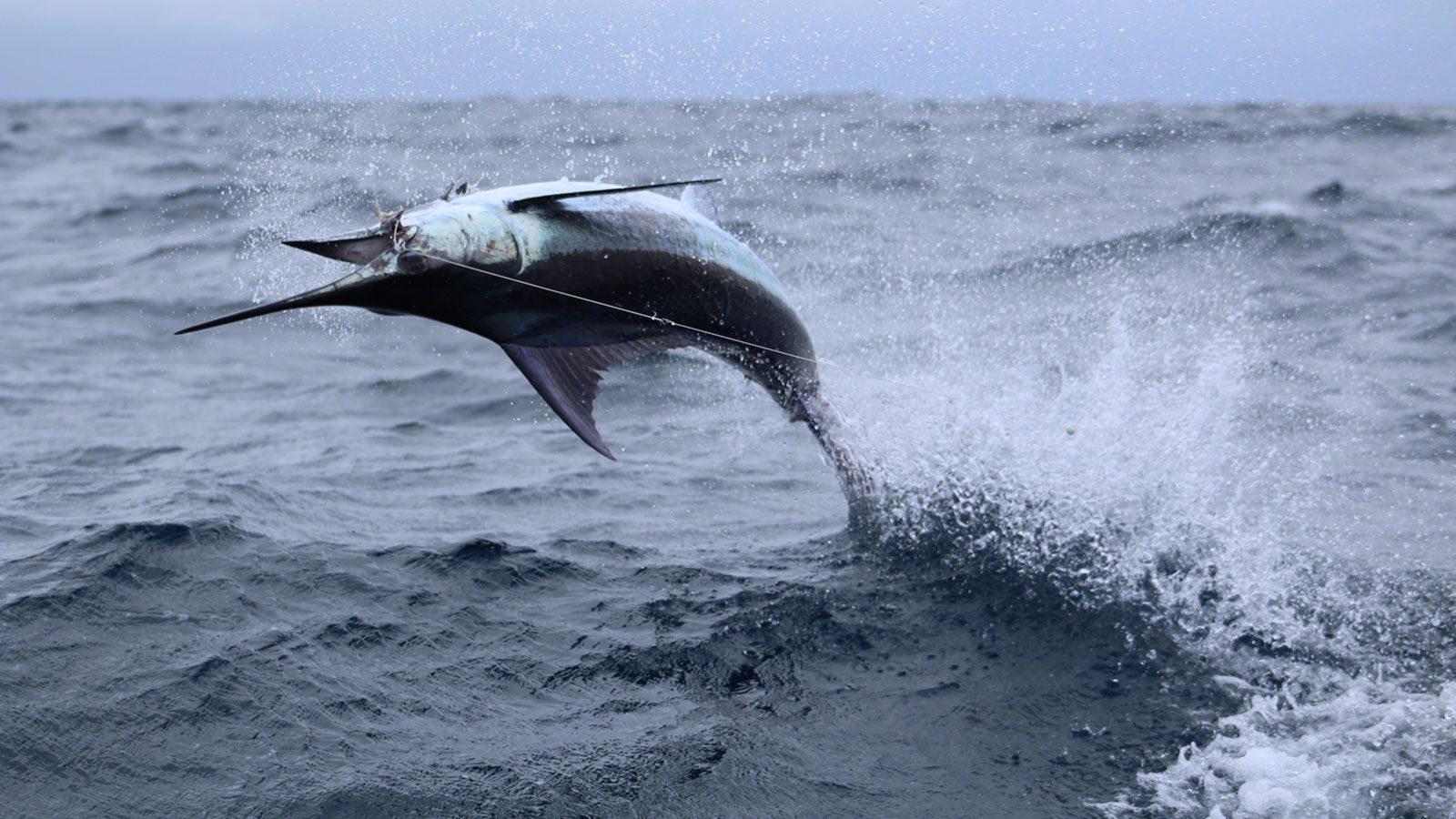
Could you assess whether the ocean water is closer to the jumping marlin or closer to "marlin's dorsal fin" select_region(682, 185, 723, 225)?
the jumping marlin

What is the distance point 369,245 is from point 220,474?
4643mm

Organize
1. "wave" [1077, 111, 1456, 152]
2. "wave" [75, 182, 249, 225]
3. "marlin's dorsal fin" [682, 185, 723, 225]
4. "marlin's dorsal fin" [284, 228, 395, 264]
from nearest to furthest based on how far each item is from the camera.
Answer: "marlin's dorsal fin" [284, 228, 395, 264] < "marlin's dorsal fin" [682, 185, 723, 225] < "wave" [75, 182, 249, 225] < "wave" [1077, 111, 1456, 152]

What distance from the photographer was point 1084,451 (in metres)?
6.34

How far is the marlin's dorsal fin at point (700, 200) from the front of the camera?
479 centimetres

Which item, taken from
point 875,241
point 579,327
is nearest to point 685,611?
point 579,327

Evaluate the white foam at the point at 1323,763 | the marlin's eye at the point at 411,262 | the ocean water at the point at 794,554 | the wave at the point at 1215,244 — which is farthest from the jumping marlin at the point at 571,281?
the wave at the point at 1215,244

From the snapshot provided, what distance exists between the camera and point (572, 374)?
165 inches

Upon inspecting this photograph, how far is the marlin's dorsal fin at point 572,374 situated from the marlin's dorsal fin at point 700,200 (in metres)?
0.74

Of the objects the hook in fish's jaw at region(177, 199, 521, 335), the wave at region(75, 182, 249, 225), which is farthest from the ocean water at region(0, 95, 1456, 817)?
the wave at region(75, 182, 249, 225)

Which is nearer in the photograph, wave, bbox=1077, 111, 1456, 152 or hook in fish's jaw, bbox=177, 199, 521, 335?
hook in fish's jaw, bbox=177, 199, 521, 335

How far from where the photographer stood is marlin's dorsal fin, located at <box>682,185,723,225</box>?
4.79 metres

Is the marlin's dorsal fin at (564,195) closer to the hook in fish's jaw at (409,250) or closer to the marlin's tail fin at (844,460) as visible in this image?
the hook in fish's jaw at (409,250)

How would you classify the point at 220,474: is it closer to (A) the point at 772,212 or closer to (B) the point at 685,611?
(B) the point at 685,611

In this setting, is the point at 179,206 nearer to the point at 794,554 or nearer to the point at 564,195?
the point at 794,554
